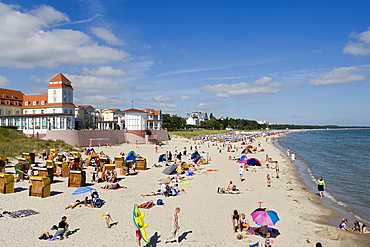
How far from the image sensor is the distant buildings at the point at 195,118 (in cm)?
16275

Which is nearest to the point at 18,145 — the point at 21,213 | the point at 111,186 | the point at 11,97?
the point at 111,186

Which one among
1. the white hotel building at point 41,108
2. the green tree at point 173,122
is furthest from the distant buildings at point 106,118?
the green tree at point 173,122

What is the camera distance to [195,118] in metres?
165

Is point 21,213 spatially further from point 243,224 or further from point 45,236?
point 243,224

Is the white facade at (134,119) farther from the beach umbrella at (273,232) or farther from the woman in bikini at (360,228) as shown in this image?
the woman in bikini at (360,228)

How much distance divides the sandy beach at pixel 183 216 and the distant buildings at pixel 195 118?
144 m

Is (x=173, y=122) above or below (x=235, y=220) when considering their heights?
above

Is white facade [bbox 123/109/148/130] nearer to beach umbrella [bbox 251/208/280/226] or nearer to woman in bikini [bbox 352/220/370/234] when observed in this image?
beach umbrella [bbox 251/208/280/226]

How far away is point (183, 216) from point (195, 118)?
153m

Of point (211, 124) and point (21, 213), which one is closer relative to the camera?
point (21, 213)

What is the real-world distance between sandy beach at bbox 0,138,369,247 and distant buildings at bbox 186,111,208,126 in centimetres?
14440

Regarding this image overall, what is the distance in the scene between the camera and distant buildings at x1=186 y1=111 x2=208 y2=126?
163 metres

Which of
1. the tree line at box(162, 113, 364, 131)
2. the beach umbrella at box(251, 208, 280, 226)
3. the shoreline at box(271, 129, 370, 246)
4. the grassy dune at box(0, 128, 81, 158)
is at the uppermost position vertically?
the tree line at box(162, 113, 364, 131)

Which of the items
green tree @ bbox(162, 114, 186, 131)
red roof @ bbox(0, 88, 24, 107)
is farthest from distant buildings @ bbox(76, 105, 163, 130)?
green tree @ bbox(162, 114, 186, 131)
